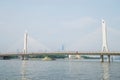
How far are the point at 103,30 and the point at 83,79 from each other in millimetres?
107050

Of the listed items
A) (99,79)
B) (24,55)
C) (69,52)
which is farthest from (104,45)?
(99,79)

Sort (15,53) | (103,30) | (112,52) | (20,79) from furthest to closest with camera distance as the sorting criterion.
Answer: (15,53) → (103,30) → (112,52) → (20,79)

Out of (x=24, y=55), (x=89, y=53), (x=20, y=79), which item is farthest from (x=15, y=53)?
(x=20, y=79)

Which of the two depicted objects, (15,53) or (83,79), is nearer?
(83,79)

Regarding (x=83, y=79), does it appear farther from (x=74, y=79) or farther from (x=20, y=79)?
(x=20, y=79)

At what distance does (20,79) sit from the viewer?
40.4 metres

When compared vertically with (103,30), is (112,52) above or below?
below

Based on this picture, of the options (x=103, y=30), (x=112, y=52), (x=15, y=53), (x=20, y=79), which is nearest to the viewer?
(x=20, y=79)

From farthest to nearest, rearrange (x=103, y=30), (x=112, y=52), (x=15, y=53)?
(x=15, y=53), (x=103, y=30), (x=112, y=52)

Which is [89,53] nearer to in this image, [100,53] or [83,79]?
A: [100,53]

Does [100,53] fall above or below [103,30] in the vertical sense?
below

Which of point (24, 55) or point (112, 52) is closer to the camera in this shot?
point (112, 52)

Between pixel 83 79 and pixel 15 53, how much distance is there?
14188cm

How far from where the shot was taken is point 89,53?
142 meters
